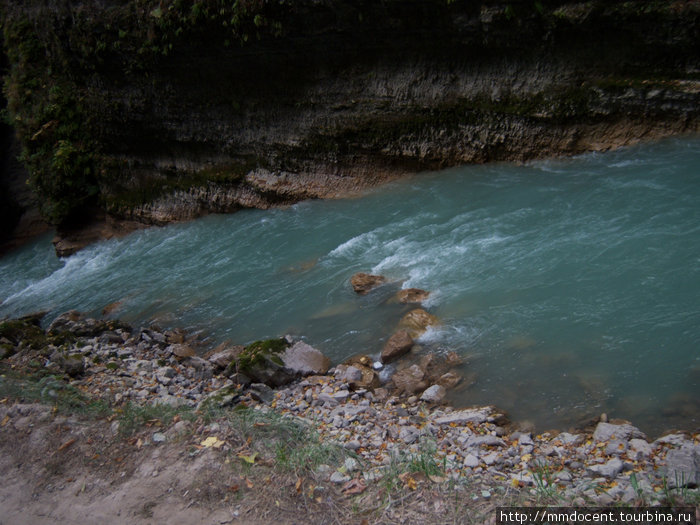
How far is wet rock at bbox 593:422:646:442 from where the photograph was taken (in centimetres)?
456

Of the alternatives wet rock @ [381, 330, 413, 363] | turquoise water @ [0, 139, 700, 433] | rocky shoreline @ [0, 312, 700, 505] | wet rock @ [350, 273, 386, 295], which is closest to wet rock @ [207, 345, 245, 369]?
rocky shoreline @ [0, 312, 700, 505]

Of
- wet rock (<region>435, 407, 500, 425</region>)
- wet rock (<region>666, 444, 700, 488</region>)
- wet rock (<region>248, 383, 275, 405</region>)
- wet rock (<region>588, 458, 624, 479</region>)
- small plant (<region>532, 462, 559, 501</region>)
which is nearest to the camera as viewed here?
small plant (<region>532, 462, 559, 501</region>)

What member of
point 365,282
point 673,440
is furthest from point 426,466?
point 365,282

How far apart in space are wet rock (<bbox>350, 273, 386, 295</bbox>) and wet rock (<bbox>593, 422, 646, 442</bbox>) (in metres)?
4.59

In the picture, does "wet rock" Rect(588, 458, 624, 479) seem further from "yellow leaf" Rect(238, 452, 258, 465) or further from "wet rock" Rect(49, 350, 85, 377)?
"wet rock" Rect(49, 350, 85, 377)

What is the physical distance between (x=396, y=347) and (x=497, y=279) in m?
2.22

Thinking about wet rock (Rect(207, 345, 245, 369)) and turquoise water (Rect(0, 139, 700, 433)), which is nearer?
turquoise water (Rect(0, 139, 700, 433))

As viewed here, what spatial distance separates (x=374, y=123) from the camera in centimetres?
1308

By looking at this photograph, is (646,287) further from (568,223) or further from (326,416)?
(326,416)

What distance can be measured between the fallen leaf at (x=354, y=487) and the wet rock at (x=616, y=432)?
7.76ft

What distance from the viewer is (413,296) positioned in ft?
26.0

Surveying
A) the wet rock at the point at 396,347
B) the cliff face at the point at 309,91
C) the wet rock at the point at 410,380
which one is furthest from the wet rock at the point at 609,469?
the cliff face at the point at 309,91

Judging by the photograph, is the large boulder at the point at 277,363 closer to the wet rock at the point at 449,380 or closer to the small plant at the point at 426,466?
the wet rock at the point at 449,380

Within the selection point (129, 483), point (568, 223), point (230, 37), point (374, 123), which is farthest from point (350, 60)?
point (129, 483)
